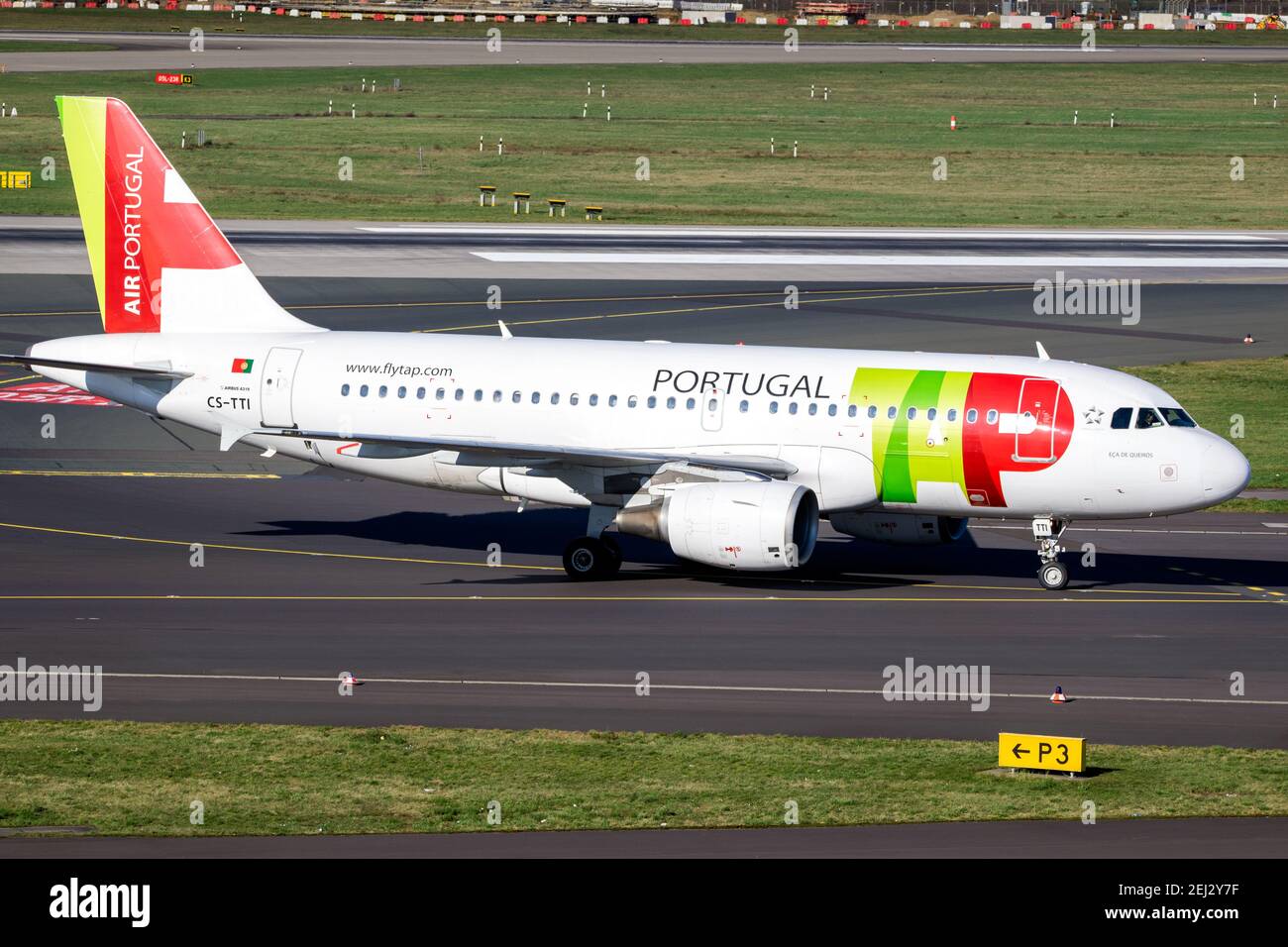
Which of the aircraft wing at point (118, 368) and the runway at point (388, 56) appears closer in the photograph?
the aircraft wing at point (118, 368)

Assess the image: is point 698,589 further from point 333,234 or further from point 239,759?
point 333,234

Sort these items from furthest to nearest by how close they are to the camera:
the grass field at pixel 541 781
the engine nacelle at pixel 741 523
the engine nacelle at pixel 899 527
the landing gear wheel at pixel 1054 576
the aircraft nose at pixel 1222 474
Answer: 1. the engine nacelle at pixel 899 527
2. the landing gear wheel at pixel 1054 576
3. the aircraft nose at pixel 1222 474
4. the engine nacelle at pixel 741 523
5. the grass field at pixel 541 781

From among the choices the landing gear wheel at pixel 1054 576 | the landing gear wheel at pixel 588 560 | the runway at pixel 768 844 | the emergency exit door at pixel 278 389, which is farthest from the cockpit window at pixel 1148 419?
the emergency exit door at pixel 278 389

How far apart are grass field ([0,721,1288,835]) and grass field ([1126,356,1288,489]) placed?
80.8 feet

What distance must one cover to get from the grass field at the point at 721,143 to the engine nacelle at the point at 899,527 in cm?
6660

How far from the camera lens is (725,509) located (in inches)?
1503

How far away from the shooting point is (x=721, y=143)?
13450 centimetres

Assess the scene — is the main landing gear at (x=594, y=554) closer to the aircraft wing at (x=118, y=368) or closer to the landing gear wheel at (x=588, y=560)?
the landing gear wheel at (x=588, y=560)

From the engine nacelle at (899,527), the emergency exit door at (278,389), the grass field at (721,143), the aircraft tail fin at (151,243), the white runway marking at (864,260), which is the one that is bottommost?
the engine nacelle at (899,527)

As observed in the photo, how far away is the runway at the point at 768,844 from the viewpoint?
23297 millimetres

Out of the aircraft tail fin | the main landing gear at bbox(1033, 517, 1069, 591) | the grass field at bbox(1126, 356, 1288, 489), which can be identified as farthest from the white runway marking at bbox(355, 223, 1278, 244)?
the main landing gear at bbox(1033, 517, 1069, 591)

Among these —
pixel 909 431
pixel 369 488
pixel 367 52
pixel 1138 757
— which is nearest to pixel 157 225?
pixel 369 488

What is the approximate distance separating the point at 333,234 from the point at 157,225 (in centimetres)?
5242

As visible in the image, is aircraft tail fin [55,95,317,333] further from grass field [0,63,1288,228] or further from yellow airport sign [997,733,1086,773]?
grass field [0,63,1288,228]
